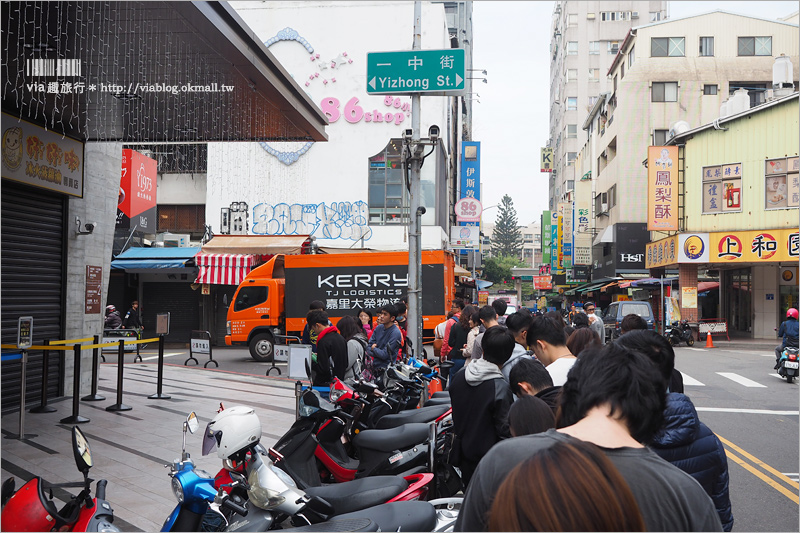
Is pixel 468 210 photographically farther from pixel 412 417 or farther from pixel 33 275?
pixel 412 417

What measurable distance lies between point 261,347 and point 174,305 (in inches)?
345

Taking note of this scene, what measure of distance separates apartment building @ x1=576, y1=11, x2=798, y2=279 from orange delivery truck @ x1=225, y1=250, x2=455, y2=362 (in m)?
21.2

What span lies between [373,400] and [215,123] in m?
5.19

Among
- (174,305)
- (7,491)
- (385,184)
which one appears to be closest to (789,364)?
(7,491)

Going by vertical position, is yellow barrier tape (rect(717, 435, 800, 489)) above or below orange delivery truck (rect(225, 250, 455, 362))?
below

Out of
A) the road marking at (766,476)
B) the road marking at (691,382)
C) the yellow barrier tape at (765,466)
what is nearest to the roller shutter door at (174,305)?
the road marking at (691,382)

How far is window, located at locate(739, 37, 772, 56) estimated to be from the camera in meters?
34.8

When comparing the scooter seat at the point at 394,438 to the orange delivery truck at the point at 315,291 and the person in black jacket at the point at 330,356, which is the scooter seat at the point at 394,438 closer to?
the person in black jacket at the point at 330,356

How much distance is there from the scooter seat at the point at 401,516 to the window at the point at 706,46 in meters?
38.3

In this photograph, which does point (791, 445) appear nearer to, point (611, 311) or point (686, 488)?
point (686, 488)

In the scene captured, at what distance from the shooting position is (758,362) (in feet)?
63.2

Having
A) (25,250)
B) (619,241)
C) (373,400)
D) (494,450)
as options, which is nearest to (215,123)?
(25,250)

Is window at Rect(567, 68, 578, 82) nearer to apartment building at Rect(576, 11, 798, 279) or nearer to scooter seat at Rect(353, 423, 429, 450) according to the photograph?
apartment building at Rect(576, 11, 798, 279)

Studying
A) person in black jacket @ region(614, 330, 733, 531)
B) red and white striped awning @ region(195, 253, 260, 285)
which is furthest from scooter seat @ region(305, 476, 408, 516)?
red and white striped awning @ region(195, 253, 260, 285)
